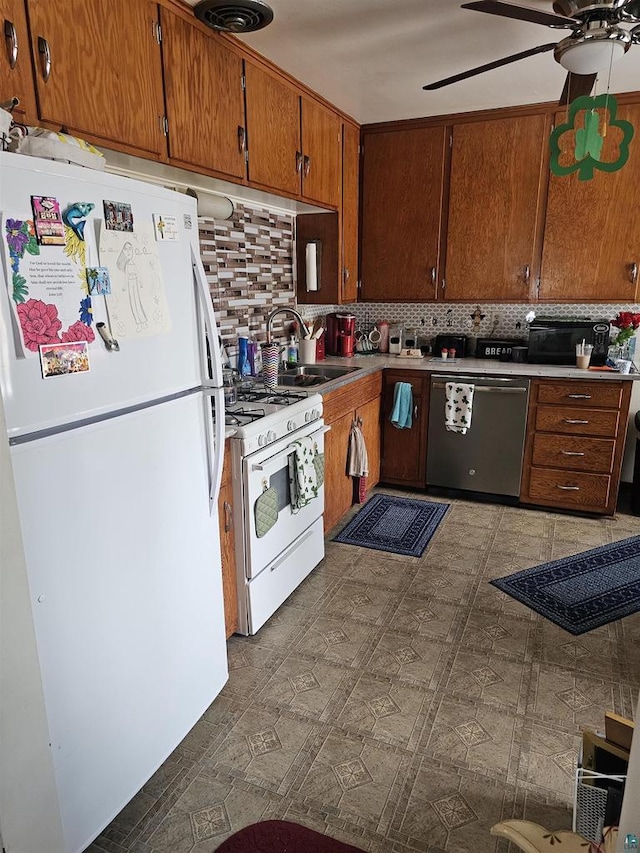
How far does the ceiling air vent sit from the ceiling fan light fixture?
3.63 feet

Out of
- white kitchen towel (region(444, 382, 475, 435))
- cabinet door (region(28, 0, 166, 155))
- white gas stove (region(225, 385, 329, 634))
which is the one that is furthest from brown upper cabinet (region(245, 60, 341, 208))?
white kitchen towel (region(444, 382, 475, 435))

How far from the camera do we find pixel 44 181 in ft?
3.85

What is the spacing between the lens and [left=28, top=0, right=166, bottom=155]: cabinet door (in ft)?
5.37

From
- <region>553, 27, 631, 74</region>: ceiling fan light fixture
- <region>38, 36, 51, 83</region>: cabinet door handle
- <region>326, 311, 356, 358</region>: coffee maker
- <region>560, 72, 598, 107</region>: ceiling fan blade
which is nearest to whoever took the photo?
<region>38, 36, 51, 83</region>: cabinet door handle

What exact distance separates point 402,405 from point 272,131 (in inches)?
73.6

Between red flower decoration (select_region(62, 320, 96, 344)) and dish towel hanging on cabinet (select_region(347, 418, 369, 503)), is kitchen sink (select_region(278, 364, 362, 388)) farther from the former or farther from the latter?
red flower decoration (select_region(62, 320, 96, 344))

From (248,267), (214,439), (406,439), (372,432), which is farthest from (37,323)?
(406,439)

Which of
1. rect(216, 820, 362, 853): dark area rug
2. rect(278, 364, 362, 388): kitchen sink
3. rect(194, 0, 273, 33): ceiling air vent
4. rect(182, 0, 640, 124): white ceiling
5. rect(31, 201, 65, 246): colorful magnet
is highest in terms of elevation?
rect(182, 0, 640, 124): white ceiling

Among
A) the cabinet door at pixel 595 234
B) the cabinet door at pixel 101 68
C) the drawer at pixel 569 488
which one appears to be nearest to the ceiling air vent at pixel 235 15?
the cabinet door at pixel 101 68

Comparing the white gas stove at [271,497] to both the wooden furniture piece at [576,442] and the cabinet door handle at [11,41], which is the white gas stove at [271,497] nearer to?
the cabinet door handle at [11,41]

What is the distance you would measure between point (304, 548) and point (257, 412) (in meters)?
0.79

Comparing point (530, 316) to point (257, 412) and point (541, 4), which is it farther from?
point (257, 412)

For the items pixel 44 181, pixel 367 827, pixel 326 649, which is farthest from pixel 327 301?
pixel 367 827

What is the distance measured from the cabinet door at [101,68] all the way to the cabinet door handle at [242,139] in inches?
21.3
